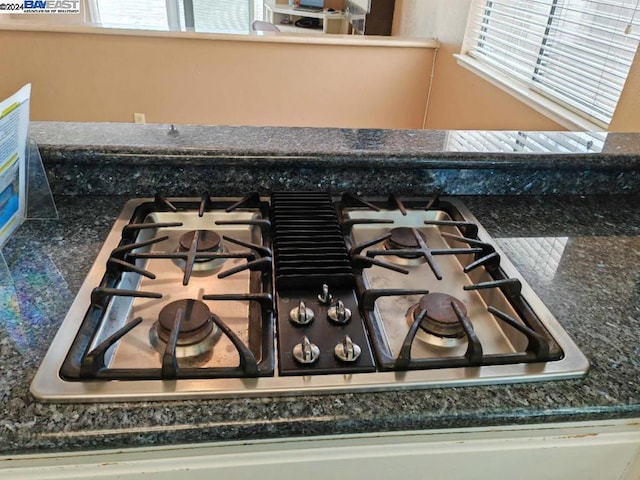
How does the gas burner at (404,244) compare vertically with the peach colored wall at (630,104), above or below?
below

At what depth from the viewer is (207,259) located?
84 cm

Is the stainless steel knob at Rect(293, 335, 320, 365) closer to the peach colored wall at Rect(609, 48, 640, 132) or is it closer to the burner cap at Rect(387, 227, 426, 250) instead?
the burner cap at Rect(387, 227, 426, 250)

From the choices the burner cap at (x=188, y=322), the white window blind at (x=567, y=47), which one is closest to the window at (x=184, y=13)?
the white window blind at (x=567, y=47)

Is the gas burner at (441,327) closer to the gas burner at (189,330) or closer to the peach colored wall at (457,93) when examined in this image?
the gas burner at (189,330)

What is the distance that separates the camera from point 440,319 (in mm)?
730

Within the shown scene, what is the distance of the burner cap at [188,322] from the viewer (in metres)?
0.69

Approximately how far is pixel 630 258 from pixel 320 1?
4691mm

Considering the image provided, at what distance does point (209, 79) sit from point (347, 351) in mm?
2663

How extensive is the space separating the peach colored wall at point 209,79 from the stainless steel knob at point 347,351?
259 cm

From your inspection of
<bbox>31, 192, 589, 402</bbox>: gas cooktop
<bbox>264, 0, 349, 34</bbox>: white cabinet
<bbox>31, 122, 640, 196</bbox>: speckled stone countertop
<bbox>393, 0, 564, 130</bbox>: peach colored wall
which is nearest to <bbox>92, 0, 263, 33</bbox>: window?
<bbox>264, 0, 349, 34</bbox>: white cabinet

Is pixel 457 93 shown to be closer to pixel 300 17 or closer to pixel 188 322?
pixel 188 322

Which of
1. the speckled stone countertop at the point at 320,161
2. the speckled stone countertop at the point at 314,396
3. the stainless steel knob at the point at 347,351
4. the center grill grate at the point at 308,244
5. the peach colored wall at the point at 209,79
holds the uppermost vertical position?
the speckled stone countertop at the point at 320,161

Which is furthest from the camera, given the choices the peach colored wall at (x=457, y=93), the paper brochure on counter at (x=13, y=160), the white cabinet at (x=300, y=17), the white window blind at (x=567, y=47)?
the white cabinet at (x=300, y=17)

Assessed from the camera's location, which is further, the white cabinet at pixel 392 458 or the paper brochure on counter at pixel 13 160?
the paper brochure on counter at pixel 13 160
